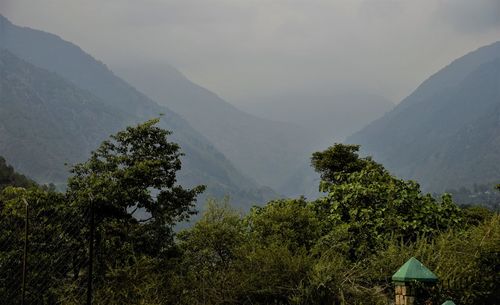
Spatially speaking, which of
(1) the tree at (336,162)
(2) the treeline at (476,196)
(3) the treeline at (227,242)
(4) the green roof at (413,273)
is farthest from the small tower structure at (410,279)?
(2) the treeline at (476,196)

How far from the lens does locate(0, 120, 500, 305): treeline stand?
14.9 metres

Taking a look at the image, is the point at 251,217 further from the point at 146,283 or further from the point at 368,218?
the point at 146,283

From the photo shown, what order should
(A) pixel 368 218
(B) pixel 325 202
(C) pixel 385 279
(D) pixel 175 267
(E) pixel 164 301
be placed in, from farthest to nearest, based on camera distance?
(B) pixel 325 202, (A) pixel 368 218, (D) pixel 175 267, (C) pixel 385 279, (E) pixel 164 301

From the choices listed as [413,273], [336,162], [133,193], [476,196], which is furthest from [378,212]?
[476,196]

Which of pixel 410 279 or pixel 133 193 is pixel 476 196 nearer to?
pixel 133 193

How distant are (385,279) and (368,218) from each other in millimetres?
4239

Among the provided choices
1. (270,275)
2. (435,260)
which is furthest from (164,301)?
(435,260)

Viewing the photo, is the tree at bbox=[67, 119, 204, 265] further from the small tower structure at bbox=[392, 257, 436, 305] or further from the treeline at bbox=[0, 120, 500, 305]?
the small tower structure at bbox=[392, 257, 436, 305]

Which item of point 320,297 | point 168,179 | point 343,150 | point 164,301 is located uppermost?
point 343,150

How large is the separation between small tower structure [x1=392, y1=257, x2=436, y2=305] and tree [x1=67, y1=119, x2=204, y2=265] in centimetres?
806

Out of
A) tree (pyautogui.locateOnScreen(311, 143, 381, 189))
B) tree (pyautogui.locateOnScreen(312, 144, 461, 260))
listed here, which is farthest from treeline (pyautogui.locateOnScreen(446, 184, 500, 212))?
tree (pyautogui.locateOnScreen(312, 144, 461, 260))

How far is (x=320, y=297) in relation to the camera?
1460cm

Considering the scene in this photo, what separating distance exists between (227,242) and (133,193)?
11.6ft

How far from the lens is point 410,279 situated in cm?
1167
